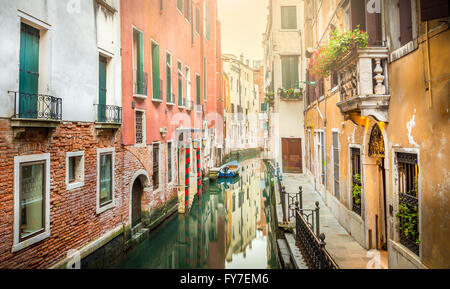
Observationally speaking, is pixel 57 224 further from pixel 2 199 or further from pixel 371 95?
pixel 371 95

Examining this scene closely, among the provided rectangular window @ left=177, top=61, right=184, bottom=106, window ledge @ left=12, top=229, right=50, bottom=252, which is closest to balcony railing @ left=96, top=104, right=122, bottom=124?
window ledge @ left=12, top=229, right=50, bottom=252

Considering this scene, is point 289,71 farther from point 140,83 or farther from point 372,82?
point 372,82

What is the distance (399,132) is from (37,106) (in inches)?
196

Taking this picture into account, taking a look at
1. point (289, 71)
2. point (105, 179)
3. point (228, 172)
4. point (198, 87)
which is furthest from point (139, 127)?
point (228, 172)

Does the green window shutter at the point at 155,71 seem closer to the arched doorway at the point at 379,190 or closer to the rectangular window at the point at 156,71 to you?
the rectangular window at the point at 156,71

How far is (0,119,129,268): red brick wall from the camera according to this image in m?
3.85

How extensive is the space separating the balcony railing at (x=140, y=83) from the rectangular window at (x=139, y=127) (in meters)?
0.52

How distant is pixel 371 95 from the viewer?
4.31m

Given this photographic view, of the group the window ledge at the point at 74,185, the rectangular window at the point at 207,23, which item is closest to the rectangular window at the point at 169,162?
the window ledge at the point at 74,185

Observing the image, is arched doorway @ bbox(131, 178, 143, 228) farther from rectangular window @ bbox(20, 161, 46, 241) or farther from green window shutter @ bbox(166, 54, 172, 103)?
rectangular window @ bbox(20, 161, 46, 241)

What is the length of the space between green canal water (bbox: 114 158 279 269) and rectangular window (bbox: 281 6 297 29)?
339 inches

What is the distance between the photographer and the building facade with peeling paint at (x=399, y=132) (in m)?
3.09

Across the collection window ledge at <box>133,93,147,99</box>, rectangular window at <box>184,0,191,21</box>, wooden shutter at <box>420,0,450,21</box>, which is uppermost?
rectangular window at <box>184,0,191,21</box>
